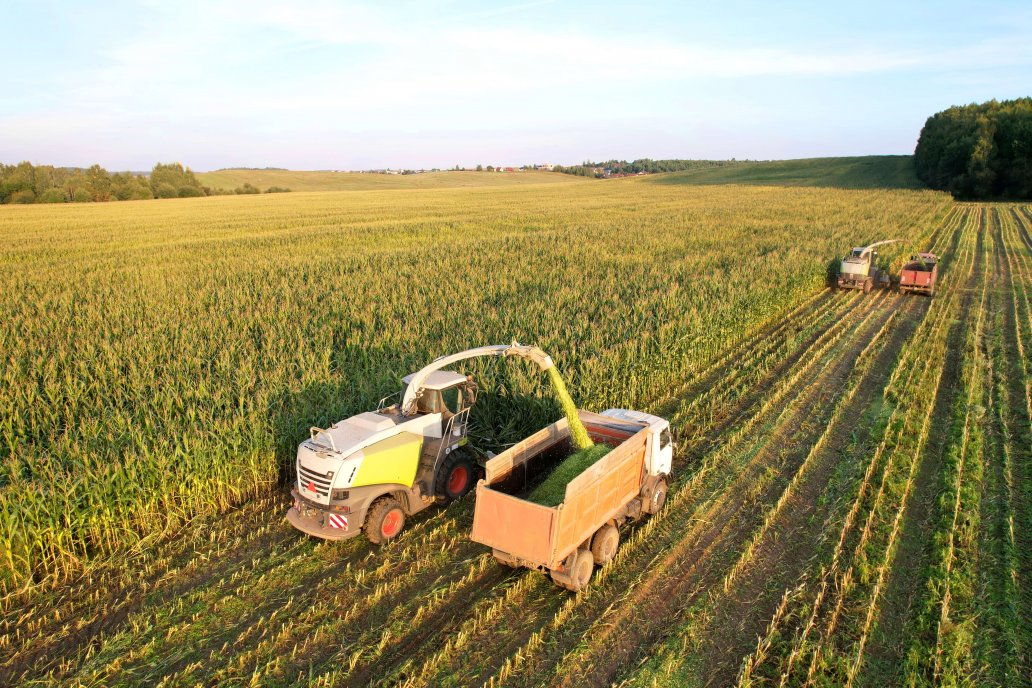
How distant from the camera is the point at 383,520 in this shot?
23.0 ft

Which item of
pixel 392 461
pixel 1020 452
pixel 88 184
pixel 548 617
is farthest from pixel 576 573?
pixel 88 184

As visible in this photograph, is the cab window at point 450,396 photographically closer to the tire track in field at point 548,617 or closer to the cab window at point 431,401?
the cab window at point 431,401

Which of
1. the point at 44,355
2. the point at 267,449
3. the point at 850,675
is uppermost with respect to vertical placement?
the point at 44,355

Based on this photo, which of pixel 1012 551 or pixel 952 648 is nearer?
pixel 952 648

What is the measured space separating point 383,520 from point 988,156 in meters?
80.8

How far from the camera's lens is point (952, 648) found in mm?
5578

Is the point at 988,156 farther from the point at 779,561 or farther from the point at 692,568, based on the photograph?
the point at 692,568

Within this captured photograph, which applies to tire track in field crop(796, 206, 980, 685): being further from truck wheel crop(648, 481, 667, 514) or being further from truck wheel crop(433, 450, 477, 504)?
truck wheel crop(433, 450, 477, 504)

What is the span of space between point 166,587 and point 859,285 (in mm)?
22418

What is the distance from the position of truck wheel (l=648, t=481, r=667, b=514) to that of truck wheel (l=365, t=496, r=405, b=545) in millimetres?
3144

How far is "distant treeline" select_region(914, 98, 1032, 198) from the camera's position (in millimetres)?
63406

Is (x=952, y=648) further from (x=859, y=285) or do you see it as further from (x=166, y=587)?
(x=859, y=285)

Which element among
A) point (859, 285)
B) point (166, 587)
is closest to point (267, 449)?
point (166, 587)

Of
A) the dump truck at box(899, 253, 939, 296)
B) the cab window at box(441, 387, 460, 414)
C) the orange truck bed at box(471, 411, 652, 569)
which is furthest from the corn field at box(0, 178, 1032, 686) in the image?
the dump truck at box(899, 253, 939, 296)
